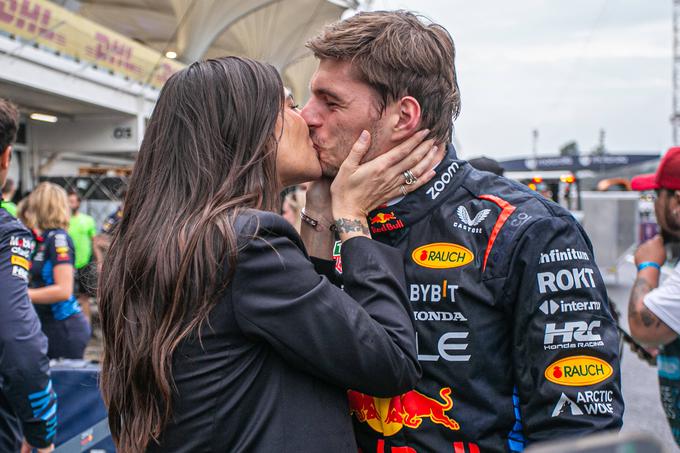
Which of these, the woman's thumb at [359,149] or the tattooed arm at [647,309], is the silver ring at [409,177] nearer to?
the woman's thumb at [359,149]

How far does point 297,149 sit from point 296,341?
0.55 meters

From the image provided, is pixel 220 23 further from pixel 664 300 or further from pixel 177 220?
pixel 177 220

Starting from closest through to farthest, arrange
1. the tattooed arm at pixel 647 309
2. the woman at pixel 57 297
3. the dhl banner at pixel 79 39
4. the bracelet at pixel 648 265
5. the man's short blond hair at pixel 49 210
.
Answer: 1. the tattooed arm at pixel 647 309
2. the bracelet at pixel 648 265
3. the woman at pixel 57 297
4. the man's short blond hair at pixel 49 210
5. the dhl banner at pixel 79 39

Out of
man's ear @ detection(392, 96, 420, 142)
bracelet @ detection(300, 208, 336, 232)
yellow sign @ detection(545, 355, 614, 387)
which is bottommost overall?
yellow sign @ detection(545, 355, 614, 387)

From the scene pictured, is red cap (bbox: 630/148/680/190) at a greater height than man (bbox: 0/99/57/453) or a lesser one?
greater

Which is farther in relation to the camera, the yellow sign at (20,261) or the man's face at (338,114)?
the yellow sign at (20,261)

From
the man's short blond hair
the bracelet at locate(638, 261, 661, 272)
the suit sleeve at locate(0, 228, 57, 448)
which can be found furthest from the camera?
the man's short blond hair

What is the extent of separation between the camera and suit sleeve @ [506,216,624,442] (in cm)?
131

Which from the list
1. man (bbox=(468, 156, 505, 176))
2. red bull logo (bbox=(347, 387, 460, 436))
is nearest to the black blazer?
red bull logo (bbox=(347, 387, 460, 436))

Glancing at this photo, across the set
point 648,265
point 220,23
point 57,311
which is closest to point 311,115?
point 648,265

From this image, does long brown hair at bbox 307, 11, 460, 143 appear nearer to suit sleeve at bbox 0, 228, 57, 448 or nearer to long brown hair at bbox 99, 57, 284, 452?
long brown hair at bbox 99, 57, 284, 452

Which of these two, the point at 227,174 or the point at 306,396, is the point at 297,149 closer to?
the point at 227,174

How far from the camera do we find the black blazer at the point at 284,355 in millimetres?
1289

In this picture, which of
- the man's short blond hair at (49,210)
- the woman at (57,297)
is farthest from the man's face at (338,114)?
the man's short blond hair at (49,210)
